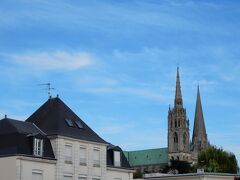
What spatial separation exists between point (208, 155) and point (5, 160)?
9708cm

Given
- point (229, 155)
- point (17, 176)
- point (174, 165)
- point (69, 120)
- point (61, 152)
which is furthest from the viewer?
point (174, 165)

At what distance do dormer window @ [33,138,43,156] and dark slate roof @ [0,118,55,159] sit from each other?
1.02 ft

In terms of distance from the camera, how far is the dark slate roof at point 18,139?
179 feet

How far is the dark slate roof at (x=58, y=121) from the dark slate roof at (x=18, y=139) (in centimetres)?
148

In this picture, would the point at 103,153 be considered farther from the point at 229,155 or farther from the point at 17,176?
the point at 229,155

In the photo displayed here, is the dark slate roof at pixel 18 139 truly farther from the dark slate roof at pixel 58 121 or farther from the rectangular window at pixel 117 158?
the rectangular window at pixel 117 158

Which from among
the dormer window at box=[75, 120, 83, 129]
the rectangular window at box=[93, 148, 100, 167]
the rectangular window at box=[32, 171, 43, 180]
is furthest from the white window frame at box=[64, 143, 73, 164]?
the rectangular window at box=[32, 171, 43, 180]

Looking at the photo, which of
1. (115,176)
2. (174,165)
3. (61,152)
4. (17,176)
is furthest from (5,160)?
(174,165)

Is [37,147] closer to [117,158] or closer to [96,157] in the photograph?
[96,157]

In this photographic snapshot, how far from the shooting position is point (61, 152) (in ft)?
188

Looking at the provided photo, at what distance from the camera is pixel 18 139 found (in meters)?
54.8

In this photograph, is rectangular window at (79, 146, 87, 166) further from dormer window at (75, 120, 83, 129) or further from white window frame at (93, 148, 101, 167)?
dormer window at (75, 120, 83, 129)

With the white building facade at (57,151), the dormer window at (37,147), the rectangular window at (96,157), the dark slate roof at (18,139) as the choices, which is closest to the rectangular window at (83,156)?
the white building facade at (57,151)

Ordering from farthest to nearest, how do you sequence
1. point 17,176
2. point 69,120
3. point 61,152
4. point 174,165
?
point 174,165
point 69,120
point 61,152
point 17,176
